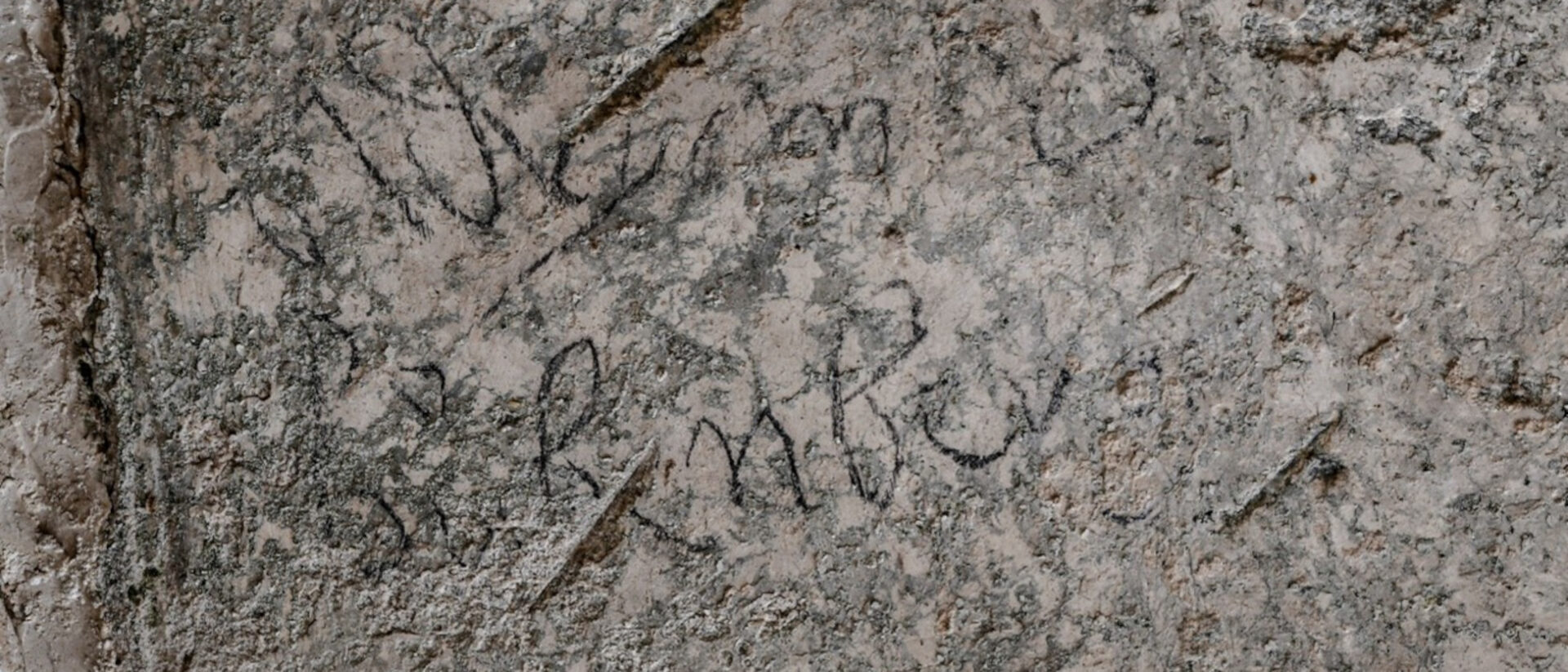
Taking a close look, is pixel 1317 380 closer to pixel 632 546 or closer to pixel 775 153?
pixel 775 153

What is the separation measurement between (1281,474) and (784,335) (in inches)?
23.4

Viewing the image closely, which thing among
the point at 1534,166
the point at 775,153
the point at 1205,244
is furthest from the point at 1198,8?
the point at 775,153

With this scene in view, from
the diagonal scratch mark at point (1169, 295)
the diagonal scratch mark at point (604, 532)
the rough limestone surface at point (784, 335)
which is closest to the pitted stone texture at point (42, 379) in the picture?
the rough limestone surface at point (784, 335)

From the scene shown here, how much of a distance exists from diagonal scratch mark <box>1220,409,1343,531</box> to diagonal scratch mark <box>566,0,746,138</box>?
0.81 meters

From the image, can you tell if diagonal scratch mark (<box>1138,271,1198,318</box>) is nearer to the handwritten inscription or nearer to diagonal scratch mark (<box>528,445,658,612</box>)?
the handwritten inscription

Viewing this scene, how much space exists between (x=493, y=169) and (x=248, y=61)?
1.09 feet

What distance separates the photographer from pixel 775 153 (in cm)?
135

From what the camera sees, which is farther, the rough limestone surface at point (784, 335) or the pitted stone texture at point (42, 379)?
the pitted stone texture at point (42, 379)

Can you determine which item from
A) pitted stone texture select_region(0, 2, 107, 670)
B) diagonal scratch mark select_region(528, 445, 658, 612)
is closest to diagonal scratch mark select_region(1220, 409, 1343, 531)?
diagonal scratch mark select_region(528, 445, 658, 612)

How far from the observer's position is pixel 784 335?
1354mm

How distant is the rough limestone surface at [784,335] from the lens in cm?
130

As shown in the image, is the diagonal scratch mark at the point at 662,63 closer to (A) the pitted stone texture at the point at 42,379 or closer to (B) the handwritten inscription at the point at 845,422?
(B) the handwritten inscription at the point at 845,422

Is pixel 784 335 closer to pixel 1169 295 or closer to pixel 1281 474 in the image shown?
pixel 1169 295

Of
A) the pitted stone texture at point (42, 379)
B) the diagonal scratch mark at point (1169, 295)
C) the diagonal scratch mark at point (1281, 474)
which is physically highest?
the pitted stone texture at point (42, 379)
